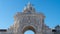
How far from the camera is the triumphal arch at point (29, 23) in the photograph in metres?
37.5

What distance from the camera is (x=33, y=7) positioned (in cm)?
3975

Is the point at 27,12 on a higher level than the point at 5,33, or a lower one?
higher

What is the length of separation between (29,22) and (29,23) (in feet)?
0.66

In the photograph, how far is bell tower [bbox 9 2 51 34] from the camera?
37.6 metres

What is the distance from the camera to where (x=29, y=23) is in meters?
37.7

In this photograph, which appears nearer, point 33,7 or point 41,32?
point 41,32

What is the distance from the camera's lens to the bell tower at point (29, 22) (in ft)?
123

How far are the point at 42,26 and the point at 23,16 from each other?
4171 millimetres

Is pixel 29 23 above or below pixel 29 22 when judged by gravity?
below

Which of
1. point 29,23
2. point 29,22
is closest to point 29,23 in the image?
point 29,23

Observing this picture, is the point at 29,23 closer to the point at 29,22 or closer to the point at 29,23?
the point at 29,23

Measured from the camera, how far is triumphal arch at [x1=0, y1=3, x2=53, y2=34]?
1478 inches

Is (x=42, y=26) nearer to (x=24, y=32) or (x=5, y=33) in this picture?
(x=24, y=32)

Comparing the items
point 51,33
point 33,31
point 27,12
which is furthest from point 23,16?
point 51,33
